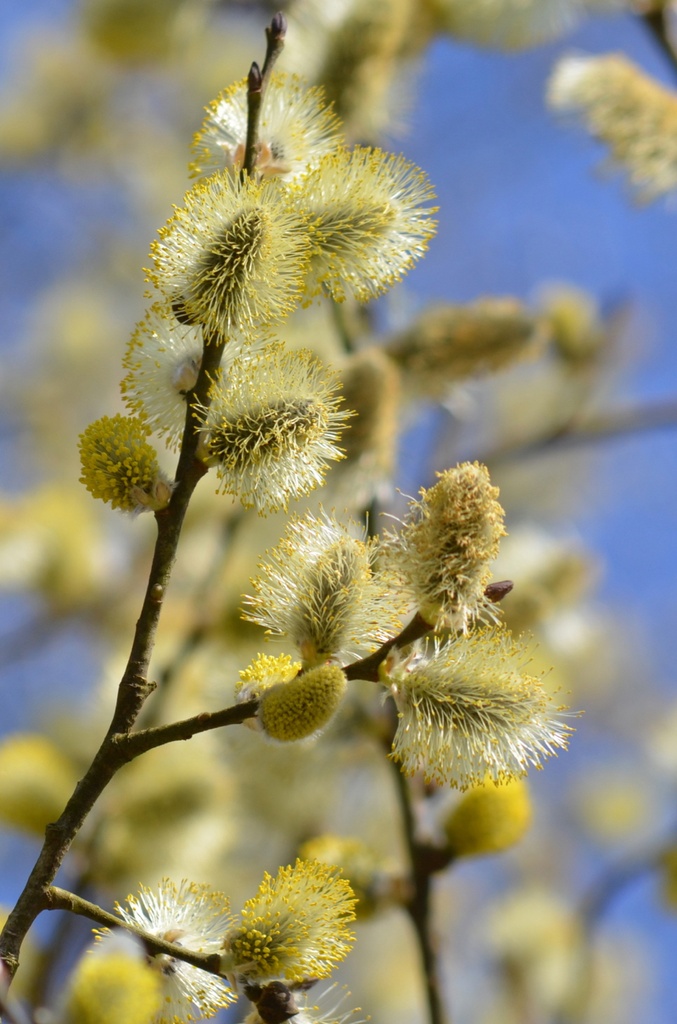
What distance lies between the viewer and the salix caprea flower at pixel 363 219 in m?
0.84

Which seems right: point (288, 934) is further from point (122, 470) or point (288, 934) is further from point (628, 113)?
point (628, 113)

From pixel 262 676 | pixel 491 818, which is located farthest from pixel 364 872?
pixel 262 676

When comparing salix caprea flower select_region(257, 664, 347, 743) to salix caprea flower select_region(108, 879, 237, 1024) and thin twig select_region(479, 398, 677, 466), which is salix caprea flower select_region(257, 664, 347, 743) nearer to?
salix caprea flower select_region(108, 879, 237, 1024)

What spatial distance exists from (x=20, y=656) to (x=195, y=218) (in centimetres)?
179

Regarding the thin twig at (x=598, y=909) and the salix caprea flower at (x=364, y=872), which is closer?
the salix caprea flower at (x=364, y=872)

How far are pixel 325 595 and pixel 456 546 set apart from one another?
0.35ft

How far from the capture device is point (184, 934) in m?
0.81

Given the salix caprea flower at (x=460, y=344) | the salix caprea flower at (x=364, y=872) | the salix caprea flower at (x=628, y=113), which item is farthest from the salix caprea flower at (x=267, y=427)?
the salix caprea flower at (x=628, y=113)

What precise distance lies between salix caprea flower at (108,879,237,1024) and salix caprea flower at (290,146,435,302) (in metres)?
Answer: 0.47

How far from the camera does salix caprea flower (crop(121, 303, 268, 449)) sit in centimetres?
84

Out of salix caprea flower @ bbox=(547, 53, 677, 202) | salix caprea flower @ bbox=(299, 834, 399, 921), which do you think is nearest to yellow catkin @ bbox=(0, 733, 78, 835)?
salix caprea flower @ bbox=(299, 834, 399, 921)

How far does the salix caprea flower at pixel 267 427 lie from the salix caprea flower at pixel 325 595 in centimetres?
4

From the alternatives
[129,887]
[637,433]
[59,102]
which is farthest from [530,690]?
[59,102]

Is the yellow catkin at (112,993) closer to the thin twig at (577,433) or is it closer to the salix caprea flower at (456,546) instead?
the salix caprea flower at (456,546)
